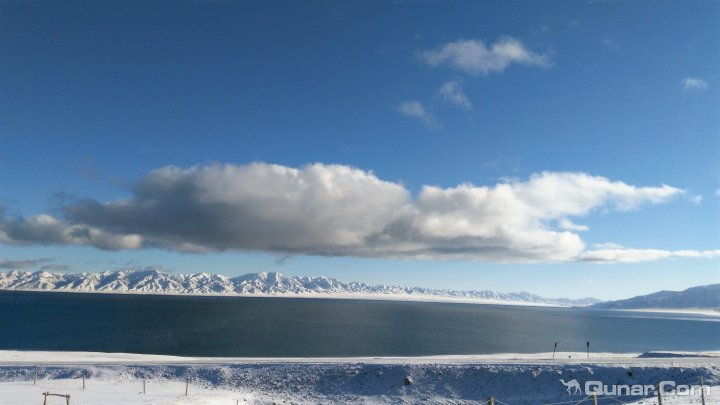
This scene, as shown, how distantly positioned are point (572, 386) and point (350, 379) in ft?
103

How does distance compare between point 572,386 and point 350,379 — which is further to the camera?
point 350,379

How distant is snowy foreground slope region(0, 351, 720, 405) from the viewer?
52.7 meters

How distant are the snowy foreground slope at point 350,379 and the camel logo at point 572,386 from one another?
0.55 metres

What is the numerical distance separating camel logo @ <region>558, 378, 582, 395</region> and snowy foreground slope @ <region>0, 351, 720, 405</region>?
1.81 feet

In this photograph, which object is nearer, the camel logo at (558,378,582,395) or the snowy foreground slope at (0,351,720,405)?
the snowy foreground slope at (0,351,720,405)

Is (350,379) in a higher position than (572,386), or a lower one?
lower

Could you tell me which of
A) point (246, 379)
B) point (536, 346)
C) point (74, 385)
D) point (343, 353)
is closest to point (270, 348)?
point (343, 353)

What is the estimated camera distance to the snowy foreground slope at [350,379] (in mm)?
52719

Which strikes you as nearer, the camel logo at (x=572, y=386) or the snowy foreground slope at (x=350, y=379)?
the snowy foreground slope at (x=350, y=379)

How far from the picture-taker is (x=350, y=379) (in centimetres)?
5825

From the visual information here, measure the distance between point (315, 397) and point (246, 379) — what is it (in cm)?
1157

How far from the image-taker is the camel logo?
5441 cm

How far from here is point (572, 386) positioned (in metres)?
55.1

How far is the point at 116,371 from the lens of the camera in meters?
59.5
